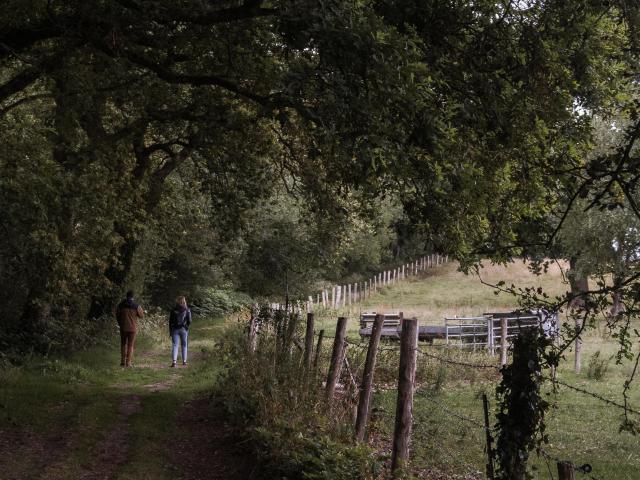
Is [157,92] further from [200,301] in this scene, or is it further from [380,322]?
[200,301]

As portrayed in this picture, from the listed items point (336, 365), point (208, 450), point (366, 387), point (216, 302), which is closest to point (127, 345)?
point (208, 450)

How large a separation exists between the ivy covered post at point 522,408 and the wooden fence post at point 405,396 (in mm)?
1854

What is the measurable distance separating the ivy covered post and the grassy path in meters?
4.24

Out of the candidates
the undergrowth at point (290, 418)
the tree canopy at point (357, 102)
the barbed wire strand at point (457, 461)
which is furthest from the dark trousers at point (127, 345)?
the barbed wire strand at point (457, 461)

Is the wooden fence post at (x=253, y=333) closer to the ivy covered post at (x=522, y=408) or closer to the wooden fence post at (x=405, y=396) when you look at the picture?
the wooden fence post at (x=405, y=396)

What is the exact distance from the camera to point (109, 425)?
39.5 ft

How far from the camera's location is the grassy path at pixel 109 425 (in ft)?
31.7

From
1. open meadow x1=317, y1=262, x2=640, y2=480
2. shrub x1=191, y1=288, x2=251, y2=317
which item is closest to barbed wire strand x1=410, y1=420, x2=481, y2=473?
open meadow x1=317, y1=262, x2=640, y2=480

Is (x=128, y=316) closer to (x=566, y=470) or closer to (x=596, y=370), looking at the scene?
(x=596, y=370)

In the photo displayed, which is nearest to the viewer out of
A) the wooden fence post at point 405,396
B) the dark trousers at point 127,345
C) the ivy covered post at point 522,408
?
the ivy covered post at point 522,408

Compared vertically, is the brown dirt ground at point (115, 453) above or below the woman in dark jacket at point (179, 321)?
below

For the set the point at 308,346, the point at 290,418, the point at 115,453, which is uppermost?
the point at 308,346

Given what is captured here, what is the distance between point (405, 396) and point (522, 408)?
6.68 ft

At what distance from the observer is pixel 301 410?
9.48 meters
